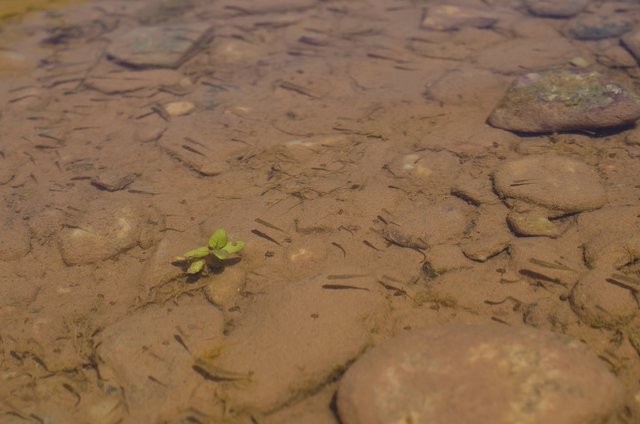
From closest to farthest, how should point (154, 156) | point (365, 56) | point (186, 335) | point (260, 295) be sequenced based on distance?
1. point (186, 335)
2. point (260, 295)
3. point (154, 156)
4. point (365, 56)

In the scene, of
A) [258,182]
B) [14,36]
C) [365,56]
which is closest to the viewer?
[258,182]

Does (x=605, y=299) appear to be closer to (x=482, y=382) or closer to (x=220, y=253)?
(x=482, y=382)

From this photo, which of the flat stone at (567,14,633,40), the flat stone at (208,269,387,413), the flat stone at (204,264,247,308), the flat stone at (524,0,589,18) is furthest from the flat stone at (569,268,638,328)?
the flat stone at (524,0,589,18)

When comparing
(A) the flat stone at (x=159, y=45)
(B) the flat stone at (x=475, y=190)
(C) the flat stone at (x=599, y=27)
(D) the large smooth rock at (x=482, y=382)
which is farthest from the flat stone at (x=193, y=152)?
(C) the flat stone at (x=599, y=27)

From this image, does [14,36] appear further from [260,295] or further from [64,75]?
[260,295]

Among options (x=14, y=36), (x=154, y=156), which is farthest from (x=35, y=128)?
(x=14, y=36)

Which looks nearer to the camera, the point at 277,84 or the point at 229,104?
the point at 229,104

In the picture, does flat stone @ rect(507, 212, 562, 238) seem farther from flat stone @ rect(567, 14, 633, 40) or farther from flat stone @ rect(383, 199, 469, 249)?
flat stone @ rect(567, 14, 633, 40)

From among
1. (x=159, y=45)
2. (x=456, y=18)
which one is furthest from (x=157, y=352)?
(x=456, y=18)
